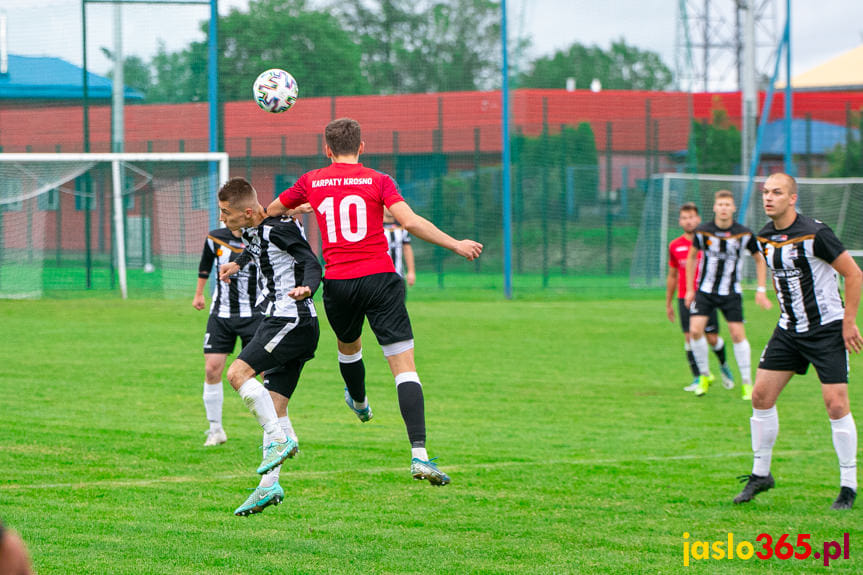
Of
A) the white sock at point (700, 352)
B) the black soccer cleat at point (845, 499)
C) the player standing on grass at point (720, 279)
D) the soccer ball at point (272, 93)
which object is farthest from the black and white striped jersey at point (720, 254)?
the soccer ball at point (272, 93)

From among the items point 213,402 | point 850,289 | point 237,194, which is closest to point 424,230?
point 237,194

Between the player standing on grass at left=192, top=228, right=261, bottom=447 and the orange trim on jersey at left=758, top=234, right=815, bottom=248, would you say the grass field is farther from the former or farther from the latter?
the orange trim on jersey at left=758, top=234, right=815, bottom=248

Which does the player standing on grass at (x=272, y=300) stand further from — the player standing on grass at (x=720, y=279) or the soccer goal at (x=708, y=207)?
the soccer goal at (x=708, y=207)

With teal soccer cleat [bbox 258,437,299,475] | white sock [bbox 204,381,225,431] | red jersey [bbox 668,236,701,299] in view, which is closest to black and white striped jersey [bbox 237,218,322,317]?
teal soccer cleat [bbox 258,437,299,475]

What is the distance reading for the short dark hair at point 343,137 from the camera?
6.34 metres

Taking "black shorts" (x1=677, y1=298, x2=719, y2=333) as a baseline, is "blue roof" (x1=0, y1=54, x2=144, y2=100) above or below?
above

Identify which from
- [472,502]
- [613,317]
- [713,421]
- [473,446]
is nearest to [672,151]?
[613,317]

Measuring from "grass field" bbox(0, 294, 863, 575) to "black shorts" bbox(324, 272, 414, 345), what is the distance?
1234 mm

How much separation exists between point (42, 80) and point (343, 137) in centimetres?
1826

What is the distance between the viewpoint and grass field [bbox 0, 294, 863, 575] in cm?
599

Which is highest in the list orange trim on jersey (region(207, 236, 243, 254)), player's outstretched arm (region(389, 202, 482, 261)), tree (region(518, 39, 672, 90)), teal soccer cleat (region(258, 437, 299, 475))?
tree (region(518, 39, 672, 90))

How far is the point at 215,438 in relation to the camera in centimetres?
906

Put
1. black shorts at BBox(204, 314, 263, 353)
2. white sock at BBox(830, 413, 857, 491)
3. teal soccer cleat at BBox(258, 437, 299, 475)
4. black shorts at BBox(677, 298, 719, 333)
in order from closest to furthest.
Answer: teal soccer cleat at BBox(258, 437, 299, 475), white sock at BBox(830, 413, 857, 491), black shorts at BBox(204, 314, 263, 353), black shorts at BBox(677, 298, 719, 333)

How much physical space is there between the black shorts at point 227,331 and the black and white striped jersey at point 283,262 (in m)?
2.15
